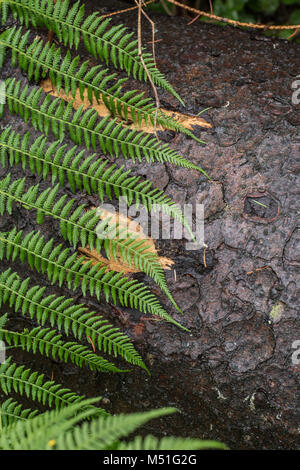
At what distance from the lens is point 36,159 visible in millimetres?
2197

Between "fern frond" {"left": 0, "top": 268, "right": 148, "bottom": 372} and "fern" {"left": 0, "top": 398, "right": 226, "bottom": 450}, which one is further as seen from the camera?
"fern frond" {"left": 0, "top": 268, "right": 148, "bottom": 372}

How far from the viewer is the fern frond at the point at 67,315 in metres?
Answer: 2.12

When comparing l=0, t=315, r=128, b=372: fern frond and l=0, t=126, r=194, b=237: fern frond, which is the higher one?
l=0, t=126, r=194, b=237: fern frond

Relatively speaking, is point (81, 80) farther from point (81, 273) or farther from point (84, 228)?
point (81, 273)

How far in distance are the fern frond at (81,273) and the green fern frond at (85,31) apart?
0.93 metres

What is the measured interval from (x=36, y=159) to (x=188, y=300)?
1.03 metres

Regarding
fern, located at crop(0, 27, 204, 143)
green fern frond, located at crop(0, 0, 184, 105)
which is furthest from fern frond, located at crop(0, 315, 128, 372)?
green fern frond, located at crop(0, 0, 184, 105)

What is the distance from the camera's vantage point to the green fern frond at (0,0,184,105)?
2176mm

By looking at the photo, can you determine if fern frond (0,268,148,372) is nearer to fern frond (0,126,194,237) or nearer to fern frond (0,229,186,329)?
fern frond (0,229,186,329)


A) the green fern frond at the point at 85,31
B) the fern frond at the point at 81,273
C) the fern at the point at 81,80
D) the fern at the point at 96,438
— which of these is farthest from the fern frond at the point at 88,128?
the fern at the point at 96,438

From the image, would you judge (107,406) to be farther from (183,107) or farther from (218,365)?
(183,107)

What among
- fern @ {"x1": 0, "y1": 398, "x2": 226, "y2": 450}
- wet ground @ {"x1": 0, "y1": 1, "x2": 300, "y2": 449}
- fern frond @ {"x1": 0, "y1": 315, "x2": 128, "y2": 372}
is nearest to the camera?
fern @ {"x1": 0, "y1": 398, "x2": 226, "y2": 450}

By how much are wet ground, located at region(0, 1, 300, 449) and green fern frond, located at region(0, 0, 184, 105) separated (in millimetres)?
159

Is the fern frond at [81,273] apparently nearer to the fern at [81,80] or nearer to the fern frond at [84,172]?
the fern frond at [84,172]
